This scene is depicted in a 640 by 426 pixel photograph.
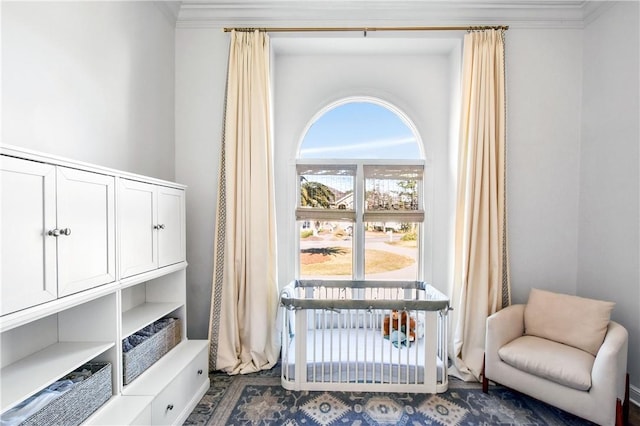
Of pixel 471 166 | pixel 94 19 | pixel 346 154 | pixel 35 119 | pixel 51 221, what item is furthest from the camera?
pixel 346 154

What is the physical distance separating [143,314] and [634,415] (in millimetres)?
3229

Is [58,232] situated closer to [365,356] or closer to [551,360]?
[365,356]

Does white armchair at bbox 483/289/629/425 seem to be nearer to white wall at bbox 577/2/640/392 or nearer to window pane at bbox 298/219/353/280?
white wall at bbox 577/2/640/392

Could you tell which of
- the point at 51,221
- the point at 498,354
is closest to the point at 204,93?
the point at 51,221

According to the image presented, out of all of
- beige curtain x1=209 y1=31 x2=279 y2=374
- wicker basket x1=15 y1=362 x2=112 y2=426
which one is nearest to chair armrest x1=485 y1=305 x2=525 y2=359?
beige curtain x1=209 y1=31 x2=279 y2=374

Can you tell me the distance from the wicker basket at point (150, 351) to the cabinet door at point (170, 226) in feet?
1.49

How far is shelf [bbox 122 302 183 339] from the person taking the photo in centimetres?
174

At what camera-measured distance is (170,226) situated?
2.07m

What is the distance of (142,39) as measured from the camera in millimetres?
2236

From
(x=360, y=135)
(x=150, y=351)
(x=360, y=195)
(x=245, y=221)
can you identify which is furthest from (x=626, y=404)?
(x=150, y=351)

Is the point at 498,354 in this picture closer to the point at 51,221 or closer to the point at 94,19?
the point at 51,221

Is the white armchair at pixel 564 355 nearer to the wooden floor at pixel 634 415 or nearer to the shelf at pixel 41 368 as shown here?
the wooden floor at pixel 634 415

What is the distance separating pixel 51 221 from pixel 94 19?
1354 mm

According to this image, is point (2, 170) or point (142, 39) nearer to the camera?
point (2, 170)
